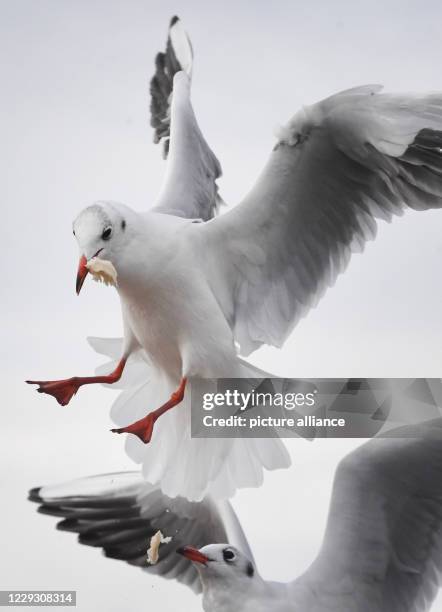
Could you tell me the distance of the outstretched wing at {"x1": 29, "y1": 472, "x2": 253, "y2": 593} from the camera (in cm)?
410

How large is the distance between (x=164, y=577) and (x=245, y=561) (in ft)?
2.11

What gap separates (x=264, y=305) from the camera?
3732 millimetres

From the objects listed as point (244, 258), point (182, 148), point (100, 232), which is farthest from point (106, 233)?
point (182, 148)

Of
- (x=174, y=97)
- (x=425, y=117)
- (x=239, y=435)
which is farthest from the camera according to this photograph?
(x=174, y=97)

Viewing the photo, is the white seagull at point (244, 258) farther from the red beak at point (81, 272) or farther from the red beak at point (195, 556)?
the red beak at point (195, 556)

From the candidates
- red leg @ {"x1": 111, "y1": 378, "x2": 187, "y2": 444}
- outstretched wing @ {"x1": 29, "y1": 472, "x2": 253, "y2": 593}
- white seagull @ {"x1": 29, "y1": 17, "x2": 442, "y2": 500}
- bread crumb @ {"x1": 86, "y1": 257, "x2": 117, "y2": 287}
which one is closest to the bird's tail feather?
white seagull @ {"x1": 29, "y1": 17, "x2": 442, "y2": 500}

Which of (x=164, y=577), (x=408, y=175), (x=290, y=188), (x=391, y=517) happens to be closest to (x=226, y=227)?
(x=290, y=188)

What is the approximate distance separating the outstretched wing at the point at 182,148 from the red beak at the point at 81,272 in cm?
81

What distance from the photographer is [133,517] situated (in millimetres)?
4281

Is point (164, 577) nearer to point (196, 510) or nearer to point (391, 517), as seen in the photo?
point (196, 510)

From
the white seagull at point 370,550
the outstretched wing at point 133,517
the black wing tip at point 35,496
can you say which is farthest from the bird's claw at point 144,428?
the black wing tip at point 35,496

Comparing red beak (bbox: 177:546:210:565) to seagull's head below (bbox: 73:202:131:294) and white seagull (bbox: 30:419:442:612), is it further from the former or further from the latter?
seagull's head below (bbox: 73:202:131:294)

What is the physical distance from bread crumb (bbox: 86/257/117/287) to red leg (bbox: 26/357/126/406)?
0.46 m

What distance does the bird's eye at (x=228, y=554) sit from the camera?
3531 mm
